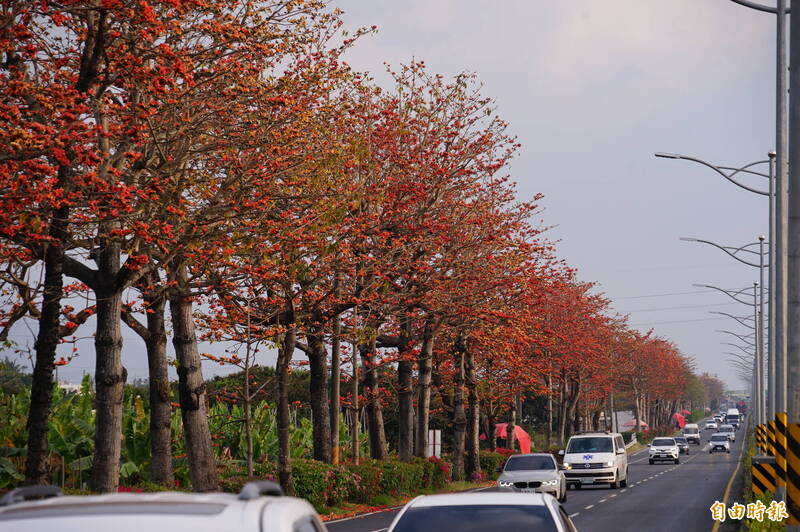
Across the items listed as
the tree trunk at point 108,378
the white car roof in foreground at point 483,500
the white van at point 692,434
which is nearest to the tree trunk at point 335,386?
the tree trunk at point 108,378

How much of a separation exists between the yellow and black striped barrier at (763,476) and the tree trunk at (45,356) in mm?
12468

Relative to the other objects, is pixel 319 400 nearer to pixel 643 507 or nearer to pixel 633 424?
pixel 643 507

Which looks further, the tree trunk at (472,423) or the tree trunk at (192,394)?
the tree trunk at (472,423)

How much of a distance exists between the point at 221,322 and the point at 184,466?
6203 mm

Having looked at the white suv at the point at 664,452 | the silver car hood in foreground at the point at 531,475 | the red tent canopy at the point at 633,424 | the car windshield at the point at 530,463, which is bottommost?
the red tent canopy at the point at 633,424

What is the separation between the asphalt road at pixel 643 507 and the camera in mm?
27145

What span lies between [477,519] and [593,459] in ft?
121

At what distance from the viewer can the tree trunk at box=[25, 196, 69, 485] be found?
1702cm

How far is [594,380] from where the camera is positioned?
303 feet

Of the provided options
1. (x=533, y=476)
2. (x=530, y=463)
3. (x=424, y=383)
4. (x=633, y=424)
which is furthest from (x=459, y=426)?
(x=633, y=424)

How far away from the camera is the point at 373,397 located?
39.2 meters

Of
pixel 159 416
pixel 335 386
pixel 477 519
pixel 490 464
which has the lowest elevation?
pixel 490 464

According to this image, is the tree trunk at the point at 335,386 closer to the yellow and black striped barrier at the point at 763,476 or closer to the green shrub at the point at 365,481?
the green shrub at the point at 365,481

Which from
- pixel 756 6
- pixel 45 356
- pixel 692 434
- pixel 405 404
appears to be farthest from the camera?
pixel 692 434
